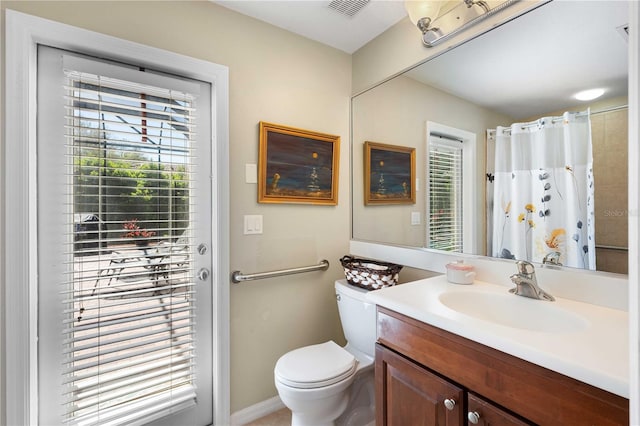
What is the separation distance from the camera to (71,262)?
1322 millimetres

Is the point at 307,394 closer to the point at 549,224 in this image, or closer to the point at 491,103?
the point at 549,224

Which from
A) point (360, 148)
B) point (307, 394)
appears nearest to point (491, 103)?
point (360, 148)

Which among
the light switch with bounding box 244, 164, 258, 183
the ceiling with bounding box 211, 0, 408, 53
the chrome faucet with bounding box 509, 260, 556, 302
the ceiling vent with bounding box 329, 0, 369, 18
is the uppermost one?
the ceiling with bounding box 211, 0, 408, 53

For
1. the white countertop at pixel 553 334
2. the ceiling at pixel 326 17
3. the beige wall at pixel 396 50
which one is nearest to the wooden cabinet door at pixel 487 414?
the white countertop at pixel 553 334

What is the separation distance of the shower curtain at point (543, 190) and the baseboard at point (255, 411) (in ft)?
5.03

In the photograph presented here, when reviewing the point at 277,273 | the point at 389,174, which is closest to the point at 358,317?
the point at 277,273

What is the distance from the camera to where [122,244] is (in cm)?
142

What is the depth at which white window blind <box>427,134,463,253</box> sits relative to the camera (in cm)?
146

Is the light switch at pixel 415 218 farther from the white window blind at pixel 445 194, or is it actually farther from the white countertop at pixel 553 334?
the white countertop at pixel 553 334

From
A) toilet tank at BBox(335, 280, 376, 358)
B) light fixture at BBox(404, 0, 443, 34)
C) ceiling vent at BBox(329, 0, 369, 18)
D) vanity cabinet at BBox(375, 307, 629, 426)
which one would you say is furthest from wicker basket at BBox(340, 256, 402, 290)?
ceiling vent at BBox(329, 0, 369, 18)

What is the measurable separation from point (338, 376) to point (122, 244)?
4.03ft

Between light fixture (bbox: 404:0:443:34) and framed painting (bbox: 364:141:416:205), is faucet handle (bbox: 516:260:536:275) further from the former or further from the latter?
light fixture (bbox: 404:0:443:34)

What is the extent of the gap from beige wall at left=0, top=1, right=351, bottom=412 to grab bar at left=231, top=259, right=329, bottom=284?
4 cm

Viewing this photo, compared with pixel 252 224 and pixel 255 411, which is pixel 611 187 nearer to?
pixel 252 224
